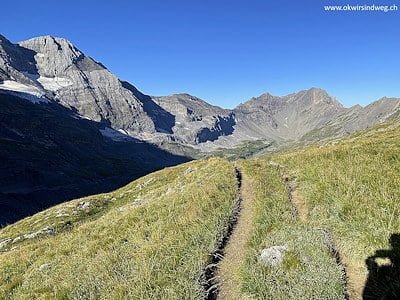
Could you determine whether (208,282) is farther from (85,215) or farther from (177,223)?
(85,215)

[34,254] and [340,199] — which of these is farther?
[34,254]

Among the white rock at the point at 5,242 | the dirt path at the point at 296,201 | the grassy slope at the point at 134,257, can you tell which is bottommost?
the white rock at the point at 5,242

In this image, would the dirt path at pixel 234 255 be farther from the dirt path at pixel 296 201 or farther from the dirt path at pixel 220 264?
the dirt path at pixel 296 201

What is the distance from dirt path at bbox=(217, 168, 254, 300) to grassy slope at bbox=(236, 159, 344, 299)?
0.24 metres

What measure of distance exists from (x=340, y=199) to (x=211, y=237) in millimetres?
5634

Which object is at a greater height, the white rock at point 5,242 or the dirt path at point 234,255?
the dirt path at point 234,255

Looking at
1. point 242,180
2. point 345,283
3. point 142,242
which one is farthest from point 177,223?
point 242,180

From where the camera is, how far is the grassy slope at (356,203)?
10953 mm

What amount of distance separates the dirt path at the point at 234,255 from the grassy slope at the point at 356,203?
2808 mm

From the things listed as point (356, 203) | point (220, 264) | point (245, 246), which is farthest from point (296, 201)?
point (220, 264)

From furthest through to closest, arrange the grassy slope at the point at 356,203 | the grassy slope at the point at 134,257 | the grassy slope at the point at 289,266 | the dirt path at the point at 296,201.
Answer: the dirt path at the point at 296,201
the grassy slope at the point at 356,203
the grassy slope at the point at 134,257
the grassy slope at the point at 289,266

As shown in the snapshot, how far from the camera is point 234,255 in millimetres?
12828

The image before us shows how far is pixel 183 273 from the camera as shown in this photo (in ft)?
36.5

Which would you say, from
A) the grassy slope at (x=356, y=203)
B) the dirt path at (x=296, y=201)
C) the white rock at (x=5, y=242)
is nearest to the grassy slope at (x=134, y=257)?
the dirt path at (x=296, y=201)
